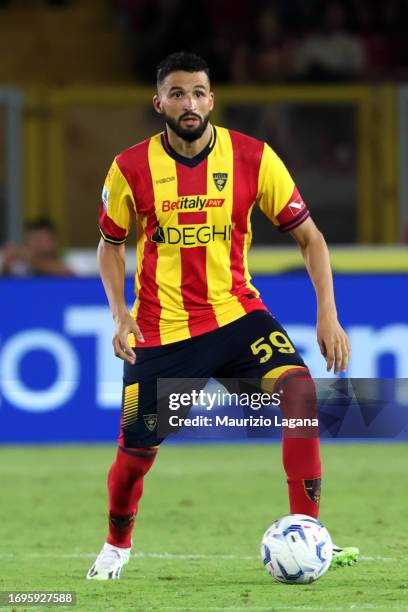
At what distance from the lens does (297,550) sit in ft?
18.0

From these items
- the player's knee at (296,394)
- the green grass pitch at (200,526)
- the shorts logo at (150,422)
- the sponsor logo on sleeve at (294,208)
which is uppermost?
the sponsor logo on sleeve at (294,208)

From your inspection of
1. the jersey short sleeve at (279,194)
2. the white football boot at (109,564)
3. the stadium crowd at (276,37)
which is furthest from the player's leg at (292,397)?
the stadium crowd at (276,37)

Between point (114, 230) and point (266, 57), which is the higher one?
point (266, 57)

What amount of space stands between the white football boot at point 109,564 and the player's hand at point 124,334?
0.84 meters

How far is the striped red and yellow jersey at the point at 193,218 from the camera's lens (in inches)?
229

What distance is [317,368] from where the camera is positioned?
33.0 ft

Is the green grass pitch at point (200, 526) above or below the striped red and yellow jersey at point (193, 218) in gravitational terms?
below

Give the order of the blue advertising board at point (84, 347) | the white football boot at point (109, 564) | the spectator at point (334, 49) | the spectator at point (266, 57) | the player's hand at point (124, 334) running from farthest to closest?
the spectator at point (266, 57)
the spectator at point (334, 49)
the blue advertising board at point (84, 347)
the white football boot at point (109, 564)
the player's hand at point (124, 334)

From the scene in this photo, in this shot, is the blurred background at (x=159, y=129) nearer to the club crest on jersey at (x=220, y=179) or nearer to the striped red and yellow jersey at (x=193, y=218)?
the striped red and yellow jersey at (x=193, y=218)

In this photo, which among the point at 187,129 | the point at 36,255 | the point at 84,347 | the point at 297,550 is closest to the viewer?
the point at 297,550

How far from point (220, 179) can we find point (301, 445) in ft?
3.52

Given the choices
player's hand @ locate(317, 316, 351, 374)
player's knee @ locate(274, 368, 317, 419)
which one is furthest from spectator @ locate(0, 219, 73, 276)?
player's hand @ locate(317, 316, 351, 374)

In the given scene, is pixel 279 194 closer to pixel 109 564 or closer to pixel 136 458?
pixel 136 458

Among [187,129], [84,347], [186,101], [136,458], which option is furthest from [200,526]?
[84,347]
